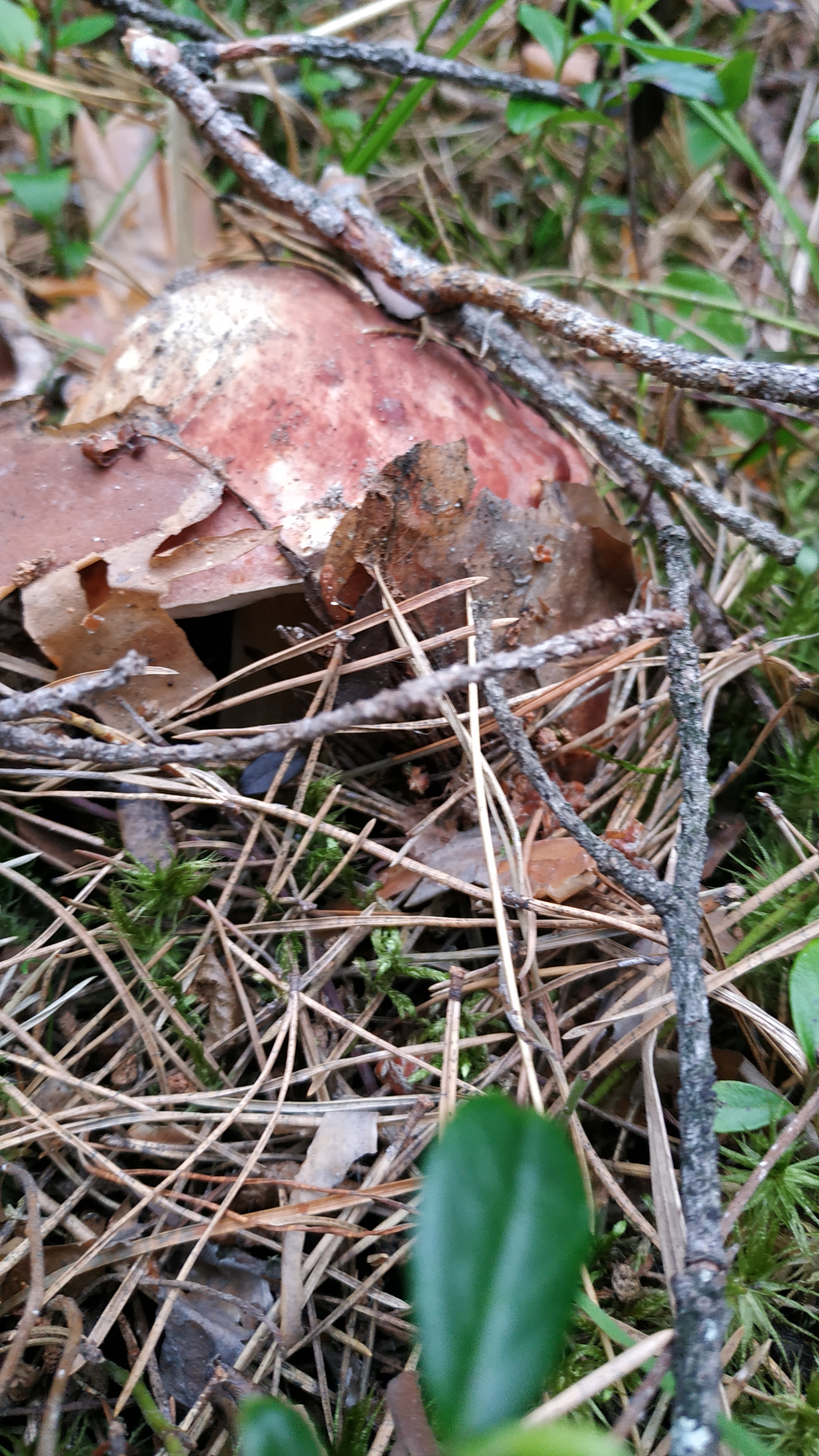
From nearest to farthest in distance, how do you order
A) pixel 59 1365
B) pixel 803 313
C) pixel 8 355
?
pixel 59 1365 < pixel 8 355 < pixel 803 313

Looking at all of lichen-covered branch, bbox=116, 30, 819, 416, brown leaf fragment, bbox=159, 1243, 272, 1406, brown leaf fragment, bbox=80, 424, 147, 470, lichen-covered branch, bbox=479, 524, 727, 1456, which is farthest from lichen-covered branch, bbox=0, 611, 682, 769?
brown leaf fragment, bbox=159, 1243, 272, 1406

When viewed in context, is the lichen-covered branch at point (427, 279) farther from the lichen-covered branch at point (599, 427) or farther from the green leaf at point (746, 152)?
the green leaf at point (746, 152)

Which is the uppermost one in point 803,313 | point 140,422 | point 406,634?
point 140,422

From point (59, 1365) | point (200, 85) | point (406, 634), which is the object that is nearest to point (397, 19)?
point (200, 85)

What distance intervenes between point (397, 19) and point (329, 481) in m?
2.05

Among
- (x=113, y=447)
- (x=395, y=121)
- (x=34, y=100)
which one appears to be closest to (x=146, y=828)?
(x=113, y=447)

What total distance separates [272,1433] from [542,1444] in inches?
8.4

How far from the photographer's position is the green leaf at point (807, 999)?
981 mm

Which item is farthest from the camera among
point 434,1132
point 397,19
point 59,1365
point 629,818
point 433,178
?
point 397,19

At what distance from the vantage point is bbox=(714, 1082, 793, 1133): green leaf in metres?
0.94

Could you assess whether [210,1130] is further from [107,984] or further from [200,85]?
[200,85]

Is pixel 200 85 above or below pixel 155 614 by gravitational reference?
above

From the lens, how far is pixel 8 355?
1644mm

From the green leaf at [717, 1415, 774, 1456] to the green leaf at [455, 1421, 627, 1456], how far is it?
0.28 metres
